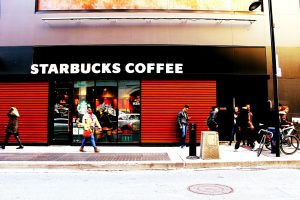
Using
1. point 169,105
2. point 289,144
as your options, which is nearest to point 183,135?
point 169,105

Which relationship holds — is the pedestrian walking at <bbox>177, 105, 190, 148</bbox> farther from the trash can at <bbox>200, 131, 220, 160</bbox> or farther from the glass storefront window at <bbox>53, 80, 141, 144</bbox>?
the trash can at <bbox>200, 131, 220, 160</bbox>

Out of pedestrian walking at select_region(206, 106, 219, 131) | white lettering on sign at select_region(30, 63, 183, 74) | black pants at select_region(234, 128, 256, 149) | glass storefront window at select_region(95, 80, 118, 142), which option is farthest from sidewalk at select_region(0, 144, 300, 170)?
white lettering on sign at select_region(30, 63, 183, 74)

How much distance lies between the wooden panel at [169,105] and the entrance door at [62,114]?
11.3 feet

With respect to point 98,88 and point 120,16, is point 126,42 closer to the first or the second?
point 120,16

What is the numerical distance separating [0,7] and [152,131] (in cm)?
923

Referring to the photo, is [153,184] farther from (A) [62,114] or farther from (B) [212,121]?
(A) [62,114]

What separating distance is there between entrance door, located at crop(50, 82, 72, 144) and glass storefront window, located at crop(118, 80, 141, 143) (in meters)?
2.35

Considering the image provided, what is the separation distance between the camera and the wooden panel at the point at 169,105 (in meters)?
14.5

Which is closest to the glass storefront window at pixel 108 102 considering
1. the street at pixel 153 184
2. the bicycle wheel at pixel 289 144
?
the street at pixel 153 184

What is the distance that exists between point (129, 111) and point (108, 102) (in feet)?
3.48

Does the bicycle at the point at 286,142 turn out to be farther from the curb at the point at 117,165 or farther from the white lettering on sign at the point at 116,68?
the white lettering on sign at the point at 116,68

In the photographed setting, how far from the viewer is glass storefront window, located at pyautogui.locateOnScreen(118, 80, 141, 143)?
1479 centimetres

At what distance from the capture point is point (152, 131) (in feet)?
47.6

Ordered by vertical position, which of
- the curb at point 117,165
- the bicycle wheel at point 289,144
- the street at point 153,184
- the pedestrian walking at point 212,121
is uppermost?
the pedestrian walking at point 212,121
